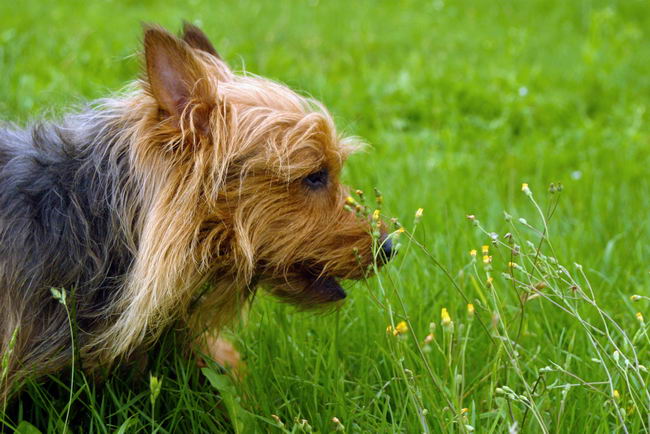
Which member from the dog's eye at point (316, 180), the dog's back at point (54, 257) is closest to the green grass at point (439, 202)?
the dog's back at point (54, 257)

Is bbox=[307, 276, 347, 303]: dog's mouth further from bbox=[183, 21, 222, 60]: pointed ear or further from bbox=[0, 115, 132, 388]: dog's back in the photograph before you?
bbox=[183, 21, 222, 60]: pointed ear

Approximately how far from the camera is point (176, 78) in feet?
8.01

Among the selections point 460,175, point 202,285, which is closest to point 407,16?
point 460,175

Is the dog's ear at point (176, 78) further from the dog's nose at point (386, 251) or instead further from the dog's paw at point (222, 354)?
the dog's paw at point (222, 354)

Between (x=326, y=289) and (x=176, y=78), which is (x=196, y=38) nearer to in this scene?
(x=176, y=78)

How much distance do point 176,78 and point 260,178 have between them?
410 mm

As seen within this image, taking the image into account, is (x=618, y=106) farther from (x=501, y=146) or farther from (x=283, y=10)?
(x=283, y=10)

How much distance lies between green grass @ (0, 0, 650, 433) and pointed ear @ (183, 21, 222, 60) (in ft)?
1.13

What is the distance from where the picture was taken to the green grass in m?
2.46

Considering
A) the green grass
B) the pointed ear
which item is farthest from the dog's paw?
the pointed ear

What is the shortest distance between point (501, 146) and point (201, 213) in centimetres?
356

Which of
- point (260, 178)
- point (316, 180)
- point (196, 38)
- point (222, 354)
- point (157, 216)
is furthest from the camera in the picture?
point (222, 354)

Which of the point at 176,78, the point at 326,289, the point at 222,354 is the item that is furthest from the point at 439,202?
the point at 176,78

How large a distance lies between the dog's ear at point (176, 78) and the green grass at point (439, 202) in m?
0.29
